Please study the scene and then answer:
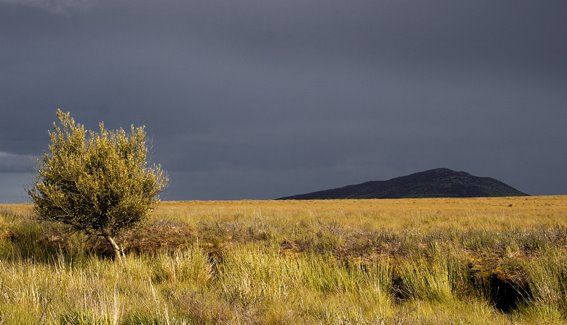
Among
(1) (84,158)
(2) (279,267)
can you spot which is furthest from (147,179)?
(2) (279,267)

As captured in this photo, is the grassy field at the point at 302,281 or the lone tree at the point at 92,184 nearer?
the grassy field at the point at 302,281

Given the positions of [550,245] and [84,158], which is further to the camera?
[84,158]

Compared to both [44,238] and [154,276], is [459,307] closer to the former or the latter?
[154,276]

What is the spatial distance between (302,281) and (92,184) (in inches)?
312

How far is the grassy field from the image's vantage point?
7.73m

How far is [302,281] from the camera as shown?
12094 mm

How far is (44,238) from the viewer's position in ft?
65.6

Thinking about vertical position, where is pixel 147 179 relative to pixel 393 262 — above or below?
above

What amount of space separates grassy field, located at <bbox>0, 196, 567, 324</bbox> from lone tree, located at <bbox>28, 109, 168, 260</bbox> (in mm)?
1463

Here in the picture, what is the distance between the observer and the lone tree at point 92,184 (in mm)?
15828

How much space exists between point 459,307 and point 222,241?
955cm

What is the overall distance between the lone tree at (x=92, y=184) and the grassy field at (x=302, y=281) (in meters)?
1.46

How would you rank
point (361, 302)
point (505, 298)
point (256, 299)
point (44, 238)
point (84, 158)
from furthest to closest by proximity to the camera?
point (44, 238), point (84, 158), point (505, 298), point (361, 302), point (256, 299)

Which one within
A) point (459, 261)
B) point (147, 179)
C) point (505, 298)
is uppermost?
point (147, 179)
